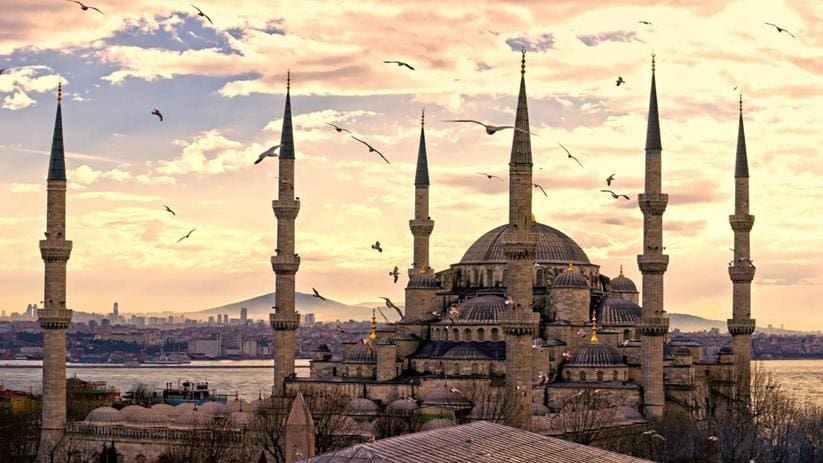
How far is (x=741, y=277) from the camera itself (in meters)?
64.4

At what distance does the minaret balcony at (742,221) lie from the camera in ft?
213

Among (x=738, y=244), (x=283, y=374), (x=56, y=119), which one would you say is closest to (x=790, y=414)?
(x=738, y=244)

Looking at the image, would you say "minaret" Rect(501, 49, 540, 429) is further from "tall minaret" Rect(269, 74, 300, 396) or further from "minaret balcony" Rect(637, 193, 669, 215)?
"tall minaret" Rect(269, 74, 300, 396)

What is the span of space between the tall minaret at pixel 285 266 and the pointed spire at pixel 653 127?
14552 mm

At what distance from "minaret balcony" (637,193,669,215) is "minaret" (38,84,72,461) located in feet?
72.5

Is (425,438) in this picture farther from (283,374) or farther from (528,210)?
(283,374)

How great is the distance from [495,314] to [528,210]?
8202 millimetres

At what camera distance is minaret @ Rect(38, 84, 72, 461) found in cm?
5603

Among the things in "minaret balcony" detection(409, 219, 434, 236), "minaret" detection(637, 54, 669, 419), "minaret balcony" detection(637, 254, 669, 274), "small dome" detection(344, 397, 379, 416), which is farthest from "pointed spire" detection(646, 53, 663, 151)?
"small dome" detection(344, 397, 379, 416)

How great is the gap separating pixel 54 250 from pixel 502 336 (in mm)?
18042

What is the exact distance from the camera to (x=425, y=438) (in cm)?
2905

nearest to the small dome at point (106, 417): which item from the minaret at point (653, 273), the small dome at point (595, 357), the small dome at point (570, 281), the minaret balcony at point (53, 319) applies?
the minaret balcony at point (53, 319)

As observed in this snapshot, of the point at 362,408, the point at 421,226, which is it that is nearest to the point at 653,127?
the point at 421,226

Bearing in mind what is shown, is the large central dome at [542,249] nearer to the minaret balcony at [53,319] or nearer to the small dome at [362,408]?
the small dome at [362,408]
